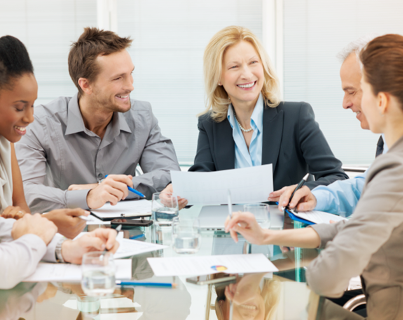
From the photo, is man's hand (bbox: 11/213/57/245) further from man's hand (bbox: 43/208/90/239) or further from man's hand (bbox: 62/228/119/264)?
man's hand (bbox: 43/208/90/239)

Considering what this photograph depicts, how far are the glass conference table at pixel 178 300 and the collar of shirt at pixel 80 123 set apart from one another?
1.42 m

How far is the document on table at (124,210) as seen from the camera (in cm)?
171

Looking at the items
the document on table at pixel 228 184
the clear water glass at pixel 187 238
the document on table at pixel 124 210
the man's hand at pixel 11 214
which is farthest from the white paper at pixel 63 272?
the document on table at pixel 228 184

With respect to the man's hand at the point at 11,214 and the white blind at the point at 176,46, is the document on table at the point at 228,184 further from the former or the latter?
the white blind at the point at 176,46

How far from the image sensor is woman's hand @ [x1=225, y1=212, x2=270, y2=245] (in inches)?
45.4

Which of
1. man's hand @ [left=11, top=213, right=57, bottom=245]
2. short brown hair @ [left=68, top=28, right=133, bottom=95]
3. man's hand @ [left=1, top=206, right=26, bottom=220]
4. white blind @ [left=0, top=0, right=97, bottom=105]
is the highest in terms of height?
white blind @ [left=0, top=0, right=97, bottom=105]

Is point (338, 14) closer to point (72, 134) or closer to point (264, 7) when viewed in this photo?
point (264, 7)

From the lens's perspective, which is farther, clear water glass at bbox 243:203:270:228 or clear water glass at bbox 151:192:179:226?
clear water glass at bbox 151:192:179:226

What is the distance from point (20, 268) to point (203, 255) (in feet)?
1.68

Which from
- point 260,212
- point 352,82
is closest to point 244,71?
point 352,82

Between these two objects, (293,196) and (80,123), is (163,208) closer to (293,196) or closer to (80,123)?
(293,196)

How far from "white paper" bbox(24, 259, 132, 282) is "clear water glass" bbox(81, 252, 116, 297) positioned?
8cm

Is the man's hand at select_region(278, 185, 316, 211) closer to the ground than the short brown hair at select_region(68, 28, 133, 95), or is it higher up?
closer to the ground

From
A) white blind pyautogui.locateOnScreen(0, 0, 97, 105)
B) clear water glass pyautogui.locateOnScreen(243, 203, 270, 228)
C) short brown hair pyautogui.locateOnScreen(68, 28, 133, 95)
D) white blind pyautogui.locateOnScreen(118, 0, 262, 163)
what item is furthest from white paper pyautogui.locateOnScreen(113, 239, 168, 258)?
white blind pyautogui.locateOnScreen(0, 0, 97, 105)
